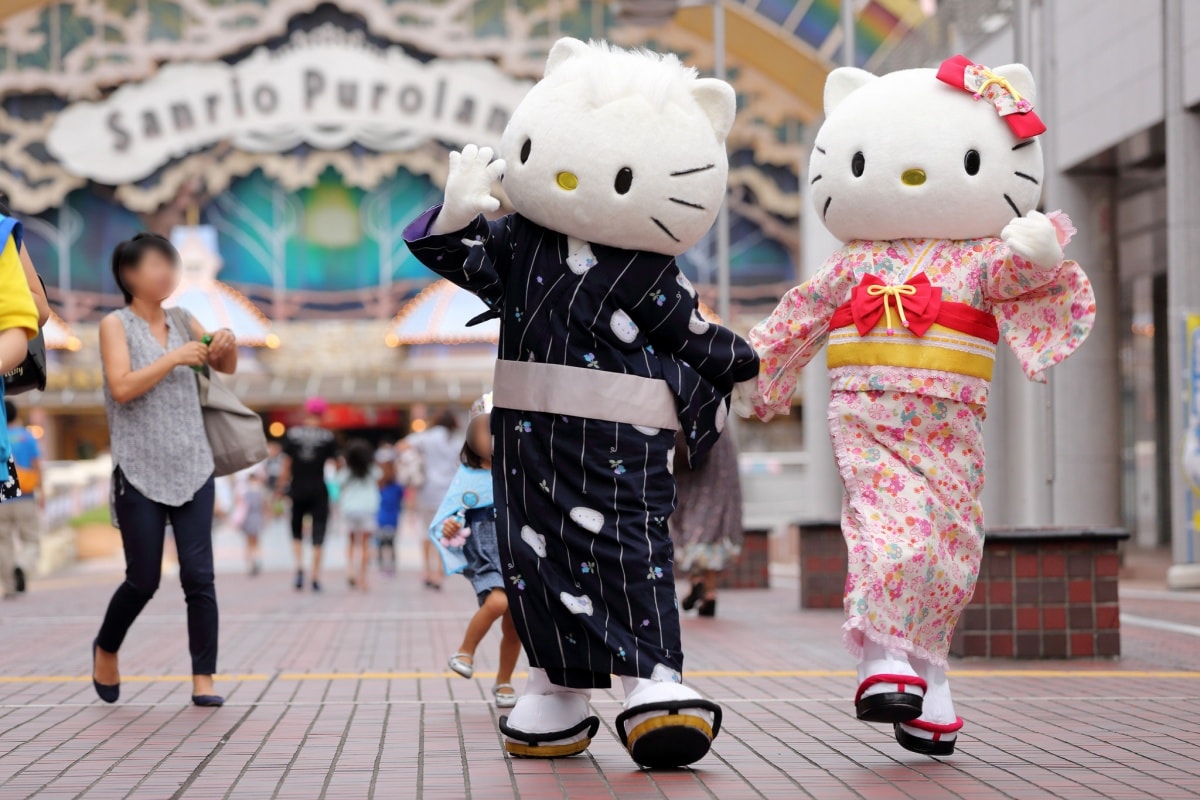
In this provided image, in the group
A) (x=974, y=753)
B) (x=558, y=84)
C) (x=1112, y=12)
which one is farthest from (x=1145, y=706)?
(x=1112, y=12)

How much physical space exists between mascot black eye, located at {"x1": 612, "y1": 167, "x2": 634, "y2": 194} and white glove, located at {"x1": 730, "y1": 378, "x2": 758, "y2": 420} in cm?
80

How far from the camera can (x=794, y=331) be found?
567 cm

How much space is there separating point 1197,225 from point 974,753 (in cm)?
977

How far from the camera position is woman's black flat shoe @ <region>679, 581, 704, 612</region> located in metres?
11.9

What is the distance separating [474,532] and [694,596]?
507 cm

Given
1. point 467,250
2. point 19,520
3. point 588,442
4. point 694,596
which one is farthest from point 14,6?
point 588,442

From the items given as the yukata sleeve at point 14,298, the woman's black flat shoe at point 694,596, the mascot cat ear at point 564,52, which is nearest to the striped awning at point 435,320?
the woman's black flat shoe at point 694,596

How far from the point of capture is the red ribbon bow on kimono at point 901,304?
209 inches

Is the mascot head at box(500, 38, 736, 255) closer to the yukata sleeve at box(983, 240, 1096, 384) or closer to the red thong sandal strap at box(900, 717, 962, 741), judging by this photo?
the yukata sleeve at box(983, 240, 1096, 384)

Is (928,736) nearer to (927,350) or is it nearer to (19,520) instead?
(927,350)

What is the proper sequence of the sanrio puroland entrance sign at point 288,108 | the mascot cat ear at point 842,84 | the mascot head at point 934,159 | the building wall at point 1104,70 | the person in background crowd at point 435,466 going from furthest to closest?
the sanrio puroland entrance sign at point 288,108 < the person in background crowd at point 435,466 < the building wall at point 1104,70 < the mascot cat ear at point 842,84 < the mascot head at point 934,159

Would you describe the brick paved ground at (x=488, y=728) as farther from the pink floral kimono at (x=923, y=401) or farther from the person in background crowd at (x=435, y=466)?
the person in background crowd at (x=435, y=466)

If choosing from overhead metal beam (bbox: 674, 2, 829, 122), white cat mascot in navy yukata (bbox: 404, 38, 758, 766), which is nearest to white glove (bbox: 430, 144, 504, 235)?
white cat mascot in navy yukata (bbox: 404, 38, 758, 766)

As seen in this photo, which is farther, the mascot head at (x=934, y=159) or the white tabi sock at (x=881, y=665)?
the mascot head at (x=934, y=159)
